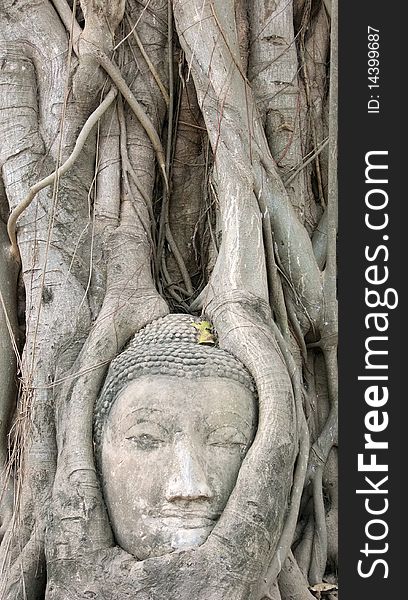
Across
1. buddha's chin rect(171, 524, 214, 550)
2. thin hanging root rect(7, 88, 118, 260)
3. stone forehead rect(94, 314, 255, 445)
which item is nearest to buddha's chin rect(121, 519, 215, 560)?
buddha's chin rect(171, 524, 214, 550)

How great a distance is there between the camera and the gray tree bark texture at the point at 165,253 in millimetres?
2666

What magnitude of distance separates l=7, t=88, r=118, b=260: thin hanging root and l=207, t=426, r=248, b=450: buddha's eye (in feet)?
3.11

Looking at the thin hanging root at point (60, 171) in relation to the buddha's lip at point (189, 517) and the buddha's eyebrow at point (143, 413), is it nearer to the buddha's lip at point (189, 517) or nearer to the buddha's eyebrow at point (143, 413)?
the buddha's eyebrow at point (143, 413)

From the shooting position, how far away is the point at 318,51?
145 inches

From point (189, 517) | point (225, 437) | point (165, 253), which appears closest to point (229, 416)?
point (225, 437)

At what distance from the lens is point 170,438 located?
2684 mm

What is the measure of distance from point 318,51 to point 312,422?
140cm

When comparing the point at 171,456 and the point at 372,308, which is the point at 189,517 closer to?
the point at 171,456

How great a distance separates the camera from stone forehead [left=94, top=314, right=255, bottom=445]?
2.78m

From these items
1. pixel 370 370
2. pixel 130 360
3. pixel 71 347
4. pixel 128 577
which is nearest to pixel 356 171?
pixel 370 370

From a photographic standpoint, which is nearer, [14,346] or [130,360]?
[130,360]

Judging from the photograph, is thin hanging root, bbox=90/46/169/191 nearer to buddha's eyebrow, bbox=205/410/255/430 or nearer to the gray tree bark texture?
the gray tree bark texture

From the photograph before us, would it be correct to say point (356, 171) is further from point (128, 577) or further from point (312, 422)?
point (128, 577)

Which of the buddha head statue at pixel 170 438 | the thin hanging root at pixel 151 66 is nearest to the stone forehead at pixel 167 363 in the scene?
the buddha head statue at pixel 170 438
